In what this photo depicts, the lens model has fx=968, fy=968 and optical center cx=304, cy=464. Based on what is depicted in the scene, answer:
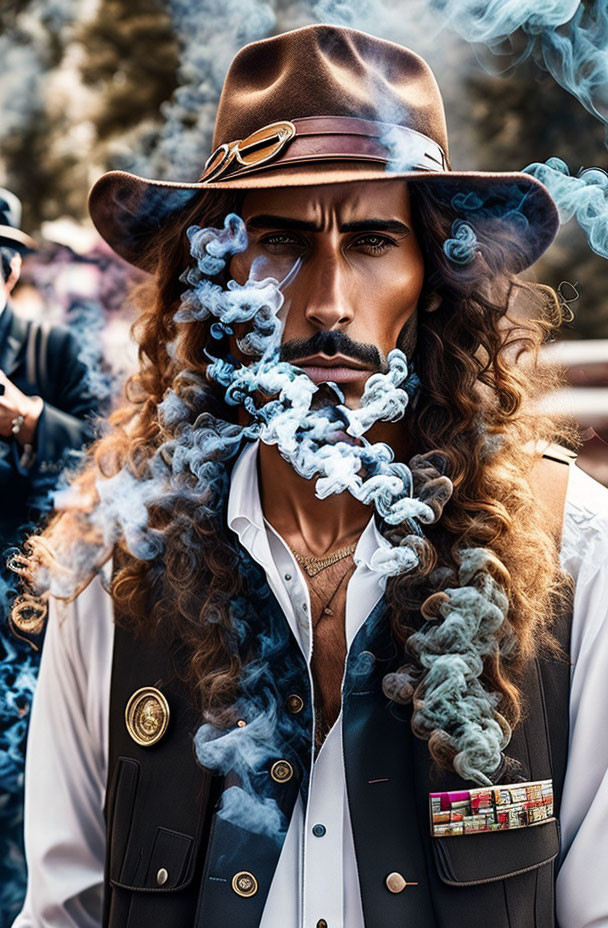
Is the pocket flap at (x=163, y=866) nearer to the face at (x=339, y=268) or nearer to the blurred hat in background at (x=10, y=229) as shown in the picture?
the face at (x=339, y=268)

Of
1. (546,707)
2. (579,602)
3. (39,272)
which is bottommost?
(546,707)

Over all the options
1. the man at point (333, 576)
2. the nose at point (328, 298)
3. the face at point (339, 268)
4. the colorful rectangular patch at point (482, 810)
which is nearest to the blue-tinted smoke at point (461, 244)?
the man at point (333, 576)

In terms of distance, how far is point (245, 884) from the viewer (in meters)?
1.82

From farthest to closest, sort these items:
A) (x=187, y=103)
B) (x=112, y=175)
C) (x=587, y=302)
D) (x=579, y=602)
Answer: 1. (x=587, y=302)
2. (x=187, y=103)
3. (x=112, y=175)
4. (x=579, y=602)

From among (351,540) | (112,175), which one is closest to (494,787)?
(351,540)

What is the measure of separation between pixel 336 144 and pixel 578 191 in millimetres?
557

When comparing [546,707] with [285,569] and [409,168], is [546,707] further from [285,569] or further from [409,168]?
[409,168]

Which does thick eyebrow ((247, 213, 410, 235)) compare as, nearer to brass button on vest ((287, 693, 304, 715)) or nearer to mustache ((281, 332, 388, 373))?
mustache ((281, 332, 388, 373))

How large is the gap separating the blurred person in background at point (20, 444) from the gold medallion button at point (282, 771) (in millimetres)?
823

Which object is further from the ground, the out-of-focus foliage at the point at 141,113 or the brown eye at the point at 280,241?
the out-of-focus foliage at the point at 141,113

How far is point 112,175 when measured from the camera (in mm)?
2080

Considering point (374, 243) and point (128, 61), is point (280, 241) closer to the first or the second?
point (374, 243)

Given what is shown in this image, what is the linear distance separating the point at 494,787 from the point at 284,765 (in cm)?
40

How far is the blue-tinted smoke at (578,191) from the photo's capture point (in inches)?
80.7
